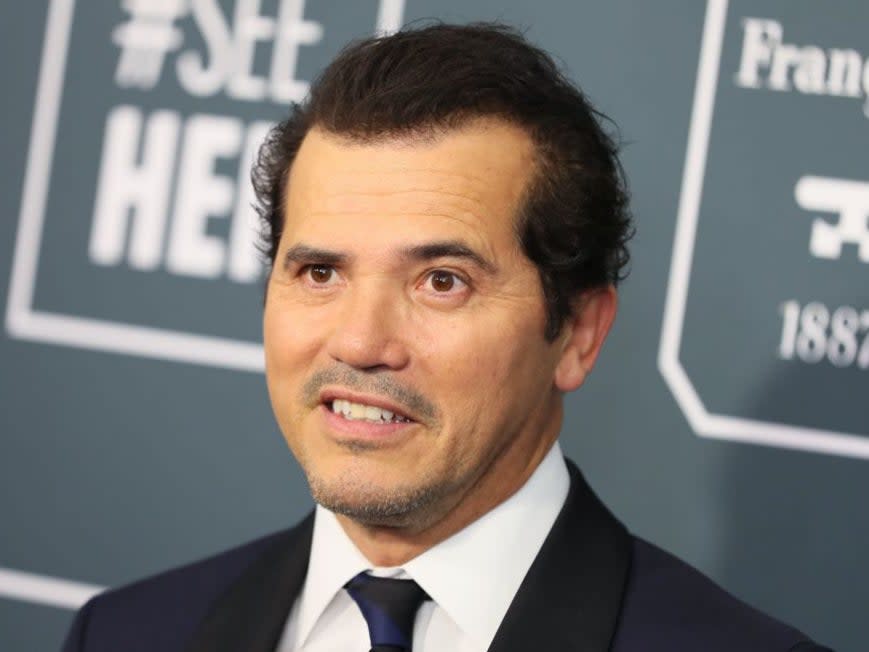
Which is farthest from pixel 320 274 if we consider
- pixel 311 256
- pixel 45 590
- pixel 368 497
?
pixel 45 590

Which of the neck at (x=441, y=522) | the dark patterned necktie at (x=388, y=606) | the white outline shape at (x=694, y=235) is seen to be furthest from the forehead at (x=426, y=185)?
the white outline shape at (x=694, y=235)

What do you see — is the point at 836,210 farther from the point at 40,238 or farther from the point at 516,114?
the point at 40,238

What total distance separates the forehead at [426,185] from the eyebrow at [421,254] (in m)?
0.02

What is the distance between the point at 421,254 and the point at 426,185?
0.08 m

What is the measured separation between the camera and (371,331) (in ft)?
5.41

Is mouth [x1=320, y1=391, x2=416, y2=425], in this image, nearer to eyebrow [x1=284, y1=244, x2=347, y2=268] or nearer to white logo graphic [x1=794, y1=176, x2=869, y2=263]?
eyebrow [x1=284, y1=244, x2=347, y2=268]

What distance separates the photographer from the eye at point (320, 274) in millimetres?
1749

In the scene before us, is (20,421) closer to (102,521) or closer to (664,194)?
(102,521)

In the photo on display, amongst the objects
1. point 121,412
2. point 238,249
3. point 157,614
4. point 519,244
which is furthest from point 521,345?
point 121,412

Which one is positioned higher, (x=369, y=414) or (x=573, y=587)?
(x=369, y=414)

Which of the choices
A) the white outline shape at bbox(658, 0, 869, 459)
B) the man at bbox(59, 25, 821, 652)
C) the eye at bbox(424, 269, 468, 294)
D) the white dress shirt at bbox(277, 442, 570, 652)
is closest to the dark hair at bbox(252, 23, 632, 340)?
the man at bbox(59, 25, 821, 652)

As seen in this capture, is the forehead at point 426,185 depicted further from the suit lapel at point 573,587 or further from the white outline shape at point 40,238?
the white outline shape at point 40,238

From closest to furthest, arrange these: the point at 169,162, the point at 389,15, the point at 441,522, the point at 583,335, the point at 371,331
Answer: the point at 371,331, the point at 441,522, the point at 583,335, the point at 389,15, the point at 169,162

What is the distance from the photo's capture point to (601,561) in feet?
5.76
